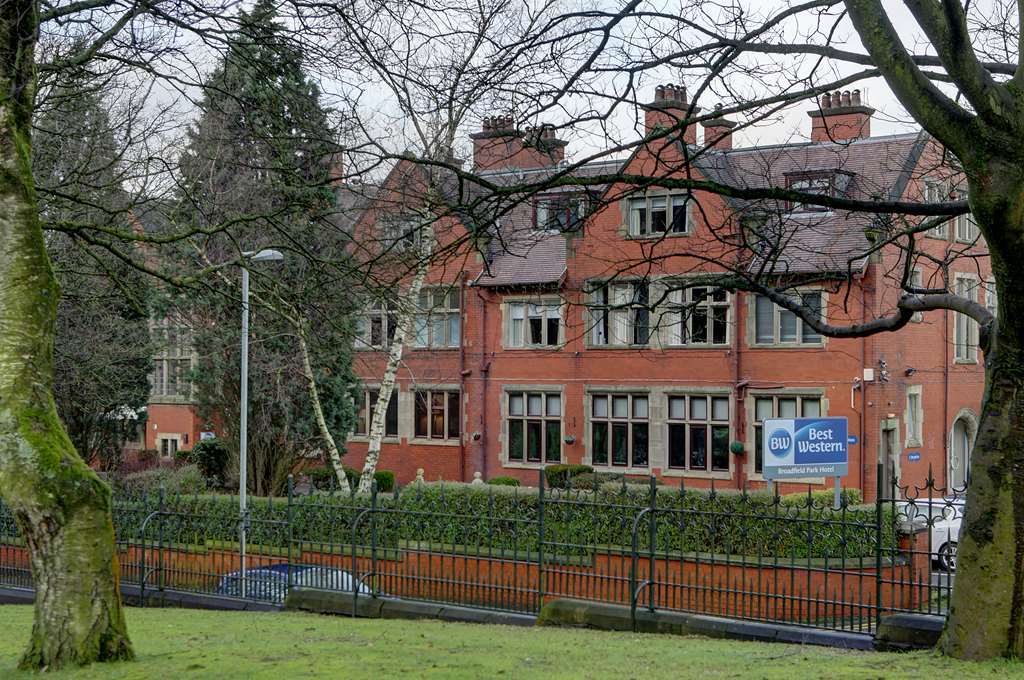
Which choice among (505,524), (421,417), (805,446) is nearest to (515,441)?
(421,417)

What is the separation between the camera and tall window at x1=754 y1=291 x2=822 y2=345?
36.0 meters

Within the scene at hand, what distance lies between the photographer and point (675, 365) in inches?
1508

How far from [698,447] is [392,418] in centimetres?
1247

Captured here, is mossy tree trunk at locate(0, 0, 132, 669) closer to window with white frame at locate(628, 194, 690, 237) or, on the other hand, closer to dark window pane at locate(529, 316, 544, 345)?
window with white frame at locate(628, 194, 690, 237)

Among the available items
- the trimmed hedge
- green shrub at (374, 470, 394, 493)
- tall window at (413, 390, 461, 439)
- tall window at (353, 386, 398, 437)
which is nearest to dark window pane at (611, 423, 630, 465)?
tall window at (413, 390, 461, 439)

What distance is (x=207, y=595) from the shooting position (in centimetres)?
1722

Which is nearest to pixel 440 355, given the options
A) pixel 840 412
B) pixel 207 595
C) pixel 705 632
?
pixel 840 412

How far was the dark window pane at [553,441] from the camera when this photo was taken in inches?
1606

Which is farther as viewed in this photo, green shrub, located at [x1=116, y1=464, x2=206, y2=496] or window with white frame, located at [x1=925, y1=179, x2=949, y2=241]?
green shrub, located at [x1=116, y1=464, x2=206, y2=496]

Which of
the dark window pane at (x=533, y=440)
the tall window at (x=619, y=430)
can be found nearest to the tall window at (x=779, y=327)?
the tall window at (x=619, y=430)

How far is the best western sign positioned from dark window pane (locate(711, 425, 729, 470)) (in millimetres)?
13271

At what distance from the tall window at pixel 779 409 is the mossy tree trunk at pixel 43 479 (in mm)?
28420

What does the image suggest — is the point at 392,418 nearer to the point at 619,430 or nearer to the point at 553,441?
the point at 553,441

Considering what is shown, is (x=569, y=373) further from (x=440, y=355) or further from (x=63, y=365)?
(x=63, y=365)
